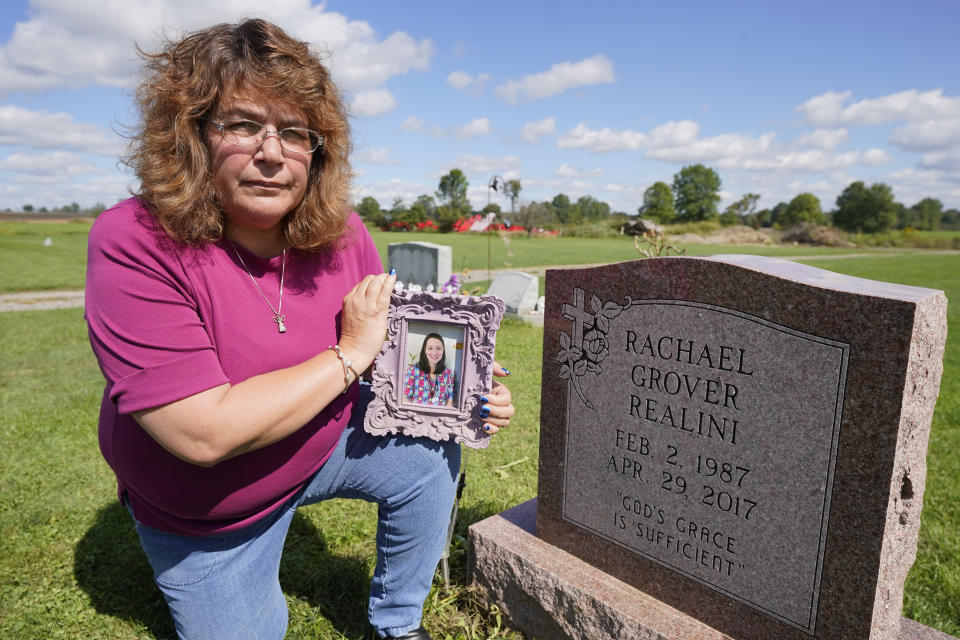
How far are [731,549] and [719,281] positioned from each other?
0.88m

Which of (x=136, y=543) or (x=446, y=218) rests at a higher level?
(x=446, y=218)

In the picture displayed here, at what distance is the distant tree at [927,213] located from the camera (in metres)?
77.6

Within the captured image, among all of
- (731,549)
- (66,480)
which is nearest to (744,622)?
(731,549)

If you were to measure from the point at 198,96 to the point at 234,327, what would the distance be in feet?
2.14

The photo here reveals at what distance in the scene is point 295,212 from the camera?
196 centimetres

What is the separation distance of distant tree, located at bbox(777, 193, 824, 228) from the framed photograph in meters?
81.0

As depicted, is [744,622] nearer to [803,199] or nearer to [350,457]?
[350,457]

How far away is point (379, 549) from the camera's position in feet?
7.13

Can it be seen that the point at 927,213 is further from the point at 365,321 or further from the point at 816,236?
the point at 365,321

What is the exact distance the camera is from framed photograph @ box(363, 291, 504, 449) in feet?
6.59

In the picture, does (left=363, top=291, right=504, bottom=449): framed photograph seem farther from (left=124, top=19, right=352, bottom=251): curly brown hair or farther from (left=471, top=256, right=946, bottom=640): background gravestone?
(left=124, top=19, right=352, bottom=251): curly brown hair

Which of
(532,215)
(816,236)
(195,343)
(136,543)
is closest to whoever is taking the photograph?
(195,343)

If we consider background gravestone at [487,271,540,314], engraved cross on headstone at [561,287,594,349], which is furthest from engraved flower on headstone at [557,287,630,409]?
background gravestone at [487,271,540,314]

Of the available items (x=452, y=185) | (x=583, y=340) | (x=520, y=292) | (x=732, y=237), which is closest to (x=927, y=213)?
(x=732, y=237)
